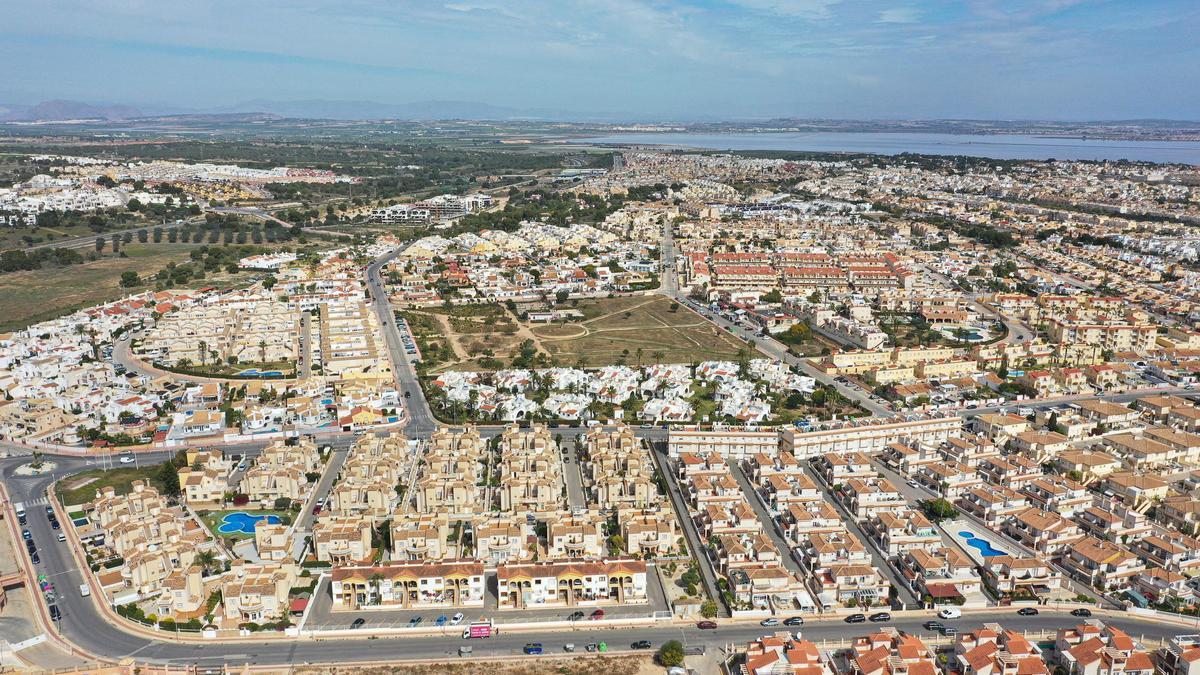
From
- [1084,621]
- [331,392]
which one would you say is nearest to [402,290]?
[331,392]

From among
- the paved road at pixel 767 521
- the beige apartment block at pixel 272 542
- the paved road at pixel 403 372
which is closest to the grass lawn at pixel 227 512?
the beige apartment block at pixel 272 542

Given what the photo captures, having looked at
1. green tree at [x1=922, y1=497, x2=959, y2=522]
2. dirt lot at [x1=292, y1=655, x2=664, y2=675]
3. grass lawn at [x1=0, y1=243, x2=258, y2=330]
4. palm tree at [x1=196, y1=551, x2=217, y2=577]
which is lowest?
dirt lot at [x1=292, y1=655, x2=664, y2=675]

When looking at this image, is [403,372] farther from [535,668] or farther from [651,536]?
[535,668]

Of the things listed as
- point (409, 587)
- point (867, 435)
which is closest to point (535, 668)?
point (409, 587)

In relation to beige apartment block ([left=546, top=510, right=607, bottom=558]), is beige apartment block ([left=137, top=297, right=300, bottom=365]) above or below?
above

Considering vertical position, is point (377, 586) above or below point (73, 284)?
below

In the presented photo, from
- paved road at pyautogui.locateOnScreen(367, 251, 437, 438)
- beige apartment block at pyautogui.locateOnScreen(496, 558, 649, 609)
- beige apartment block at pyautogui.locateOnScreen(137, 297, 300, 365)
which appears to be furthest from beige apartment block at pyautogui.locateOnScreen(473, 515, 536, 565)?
beige apartment block at pyautogui.locateOnScreen(137, 297, 300, 365)

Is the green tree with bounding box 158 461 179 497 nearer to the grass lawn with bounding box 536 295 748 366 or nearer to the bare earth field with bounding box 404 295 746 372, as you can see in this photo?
the bare earth field with bounding box 404 295 746 372
